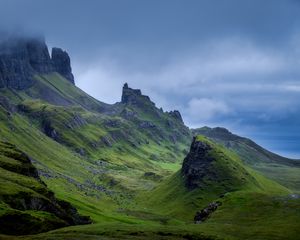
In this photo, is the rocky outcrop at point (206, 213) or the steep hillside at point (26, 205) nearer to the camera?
the steep hillside at point (26, 205)

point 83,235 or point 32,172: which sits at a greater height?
point 32,172

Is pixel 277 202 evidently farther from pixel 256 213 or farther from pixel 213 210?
pixel 213 210

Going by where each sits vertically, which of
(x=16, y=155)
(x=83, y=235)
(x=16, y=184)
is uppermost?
(x=16, y=155)

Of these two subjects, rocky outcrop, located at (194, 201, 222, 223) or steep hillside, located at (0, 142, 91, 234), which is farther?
rocky outcrop, located at (194, 201, 222, 223)

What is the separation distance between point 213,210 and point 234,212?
1895 centimetres

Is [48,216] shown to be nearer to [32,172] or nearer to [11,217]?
[11,217]

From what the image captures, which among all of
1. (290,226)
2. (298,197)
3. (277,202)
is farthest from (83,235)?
(298,197)

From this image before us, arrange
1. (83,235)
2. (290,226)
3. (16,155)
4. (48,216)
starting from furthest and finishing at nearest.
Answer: (16,155)
(290,226)
(48,216)
(83,235)

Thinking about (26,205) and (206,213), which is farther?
(206,213)

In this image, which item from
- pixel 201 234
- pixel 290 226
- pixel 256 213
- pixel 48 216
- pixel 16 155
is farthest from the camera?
pixel 16 155

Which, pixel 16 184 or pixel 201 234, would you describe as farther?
pixel 16 184

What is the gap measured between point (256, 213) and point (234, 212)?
900 cm

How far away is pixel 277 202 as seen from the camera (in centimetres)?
17562

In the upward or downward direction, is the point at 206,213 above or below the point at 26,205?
above
